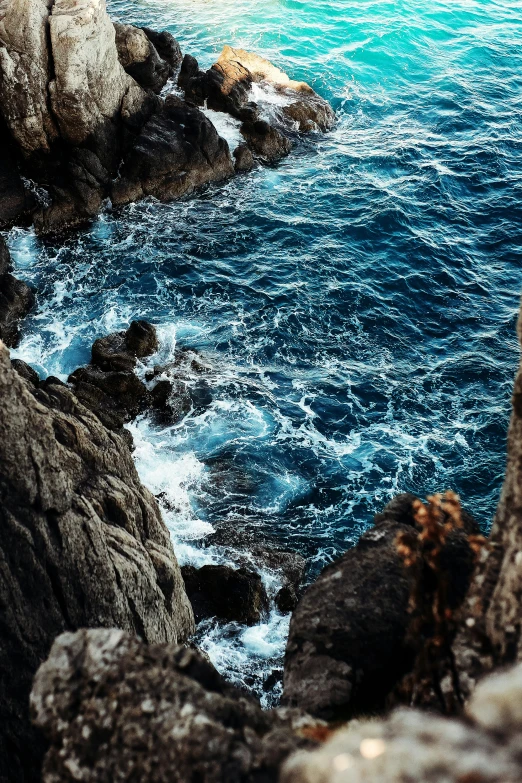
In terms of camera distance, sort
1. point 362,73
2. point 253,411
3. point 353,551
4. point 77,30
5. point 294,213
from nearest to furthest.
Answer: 1. point 353,551
2. point 253,411
3. point 77,30
4. point 294,213
5. point 362,73

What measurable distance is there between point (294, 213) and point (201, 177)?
625cm

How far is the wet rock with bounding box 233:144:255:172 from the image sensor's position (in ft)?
157

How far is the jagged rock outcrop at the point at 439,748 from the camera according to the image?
17.9 feet

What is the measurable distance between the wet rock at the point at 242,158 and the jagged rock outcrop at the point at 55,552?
32159 mm

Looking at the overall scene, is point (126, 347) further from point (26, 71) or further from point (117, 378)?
point (26, 71)

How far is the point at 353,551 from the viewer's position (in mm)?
14688

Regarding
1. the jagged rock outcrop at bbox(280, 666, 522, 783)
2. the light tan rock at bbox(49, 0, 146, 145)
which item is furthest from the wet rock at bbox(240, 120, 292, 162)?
the jagged rock outcrop at bbox(280, 666, 522, 783)

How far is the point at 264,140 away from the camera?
49406mm

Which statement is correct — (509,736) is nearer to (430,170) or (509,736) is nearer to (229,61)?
(430,170)

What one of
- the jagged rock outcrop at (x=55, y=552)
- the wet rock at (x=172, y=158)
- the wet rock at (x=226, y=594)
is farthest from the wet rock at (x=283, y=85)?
the jagged rock outcrop at (x=55, y=552)

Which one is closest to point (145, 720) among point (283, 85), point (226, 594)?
point (226, 594)

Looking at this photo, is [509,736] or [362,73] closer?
[509,736]

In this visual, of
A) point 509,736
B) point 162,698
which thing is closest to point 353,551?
point 162,698

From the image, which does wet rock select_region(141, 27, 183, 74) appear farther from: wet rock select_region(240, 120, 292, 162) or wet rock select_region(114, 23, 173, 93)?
wet rock select_region(240, 120, 292, 162)
